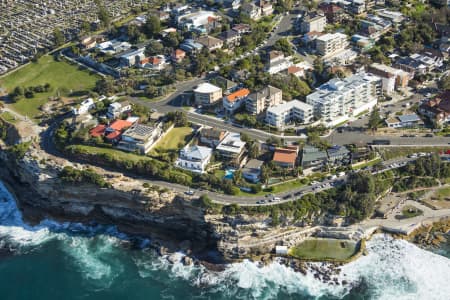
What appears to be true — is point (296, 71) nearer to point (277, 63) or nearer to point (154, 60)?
point (277, 63)

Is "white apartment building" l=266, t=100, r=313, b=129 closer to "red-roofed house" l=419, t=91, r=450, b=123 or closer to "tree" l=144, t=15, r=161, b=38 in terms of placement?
"red-roofed house" l=419, t=91, r=450, b=123

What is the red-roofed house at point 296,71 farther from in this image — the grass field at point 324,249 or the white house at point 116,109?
the grass field at point 324,249

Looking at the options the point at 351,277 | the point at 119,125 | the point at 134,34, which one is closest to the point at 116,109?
the point at 119,125

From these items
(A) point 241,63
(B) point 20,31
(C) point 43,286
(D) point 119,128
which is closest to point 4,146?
(D) point 119,128

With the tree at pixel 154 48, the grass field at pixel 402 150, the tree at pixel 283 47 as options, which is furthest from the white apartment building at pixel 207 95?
the grass field at pixel 402 150

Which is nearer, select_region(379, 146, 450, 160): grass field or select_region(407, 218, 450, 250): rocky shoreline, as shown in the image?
select_region(407, 218, 450, 250): rocky shoreline

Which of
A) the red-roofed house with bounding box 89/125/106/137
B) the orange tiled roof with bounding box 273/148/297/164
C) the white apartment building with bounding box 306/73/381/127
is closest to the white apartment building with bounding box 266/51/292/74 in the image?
the white apartment building with bounding box 306/73/381/127
